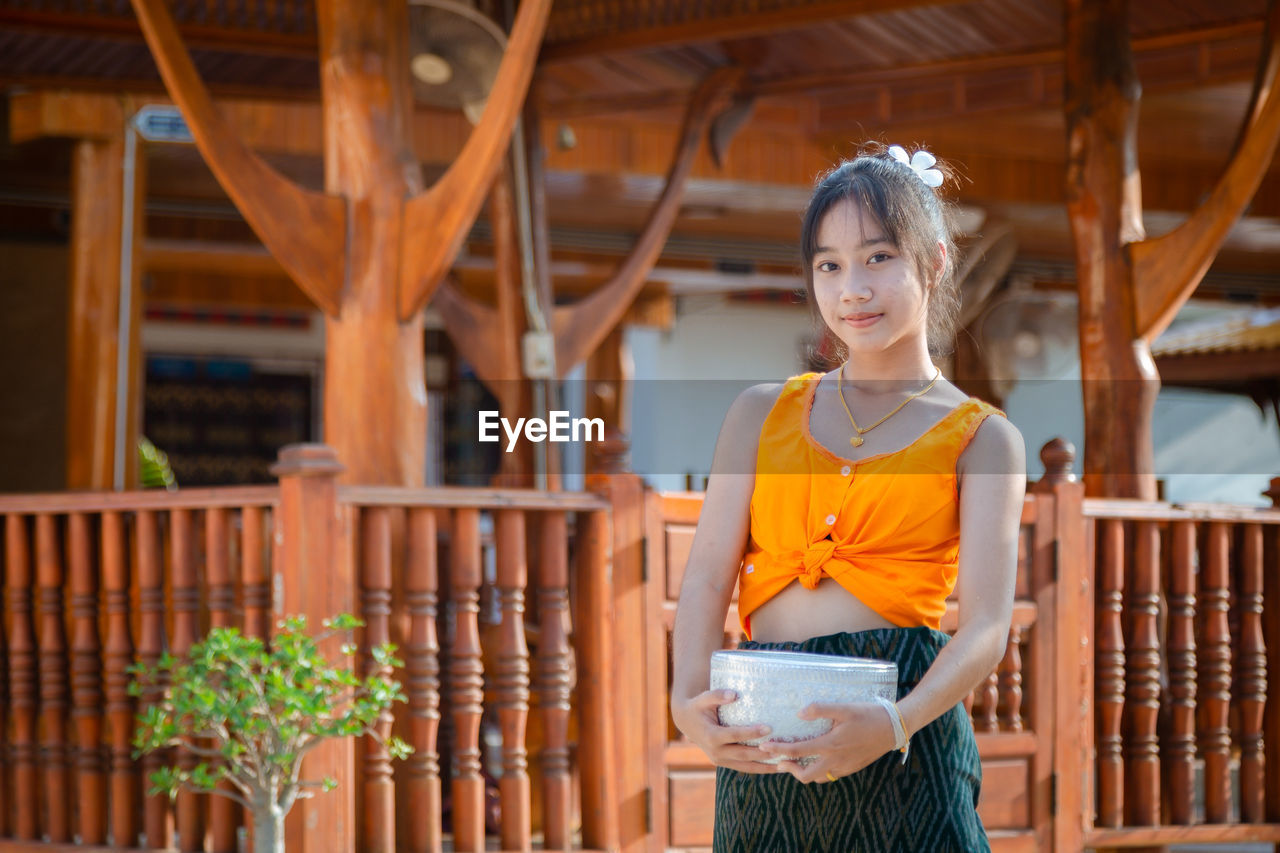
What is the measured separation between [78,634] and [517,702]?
113 cm

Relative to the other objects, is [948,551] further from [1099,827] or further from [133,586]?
[133,586]

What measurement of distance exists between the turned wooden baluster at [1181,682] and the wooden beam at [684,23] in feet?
6.20

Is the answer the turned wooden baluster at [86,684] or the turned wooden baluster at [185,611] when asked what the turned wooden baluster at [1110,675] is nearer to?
the turned wooden baluster at [185,611]

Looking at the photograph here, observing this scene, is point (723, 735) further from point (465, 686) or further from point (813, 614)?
point (465, 686)

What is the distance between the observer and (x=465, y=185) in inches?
136

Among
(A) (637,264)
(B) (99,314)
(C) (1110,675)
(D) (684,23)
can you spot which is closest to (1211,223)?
(C) (1110,675)

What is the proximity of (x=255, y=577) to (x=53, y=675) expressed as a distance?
0.73m

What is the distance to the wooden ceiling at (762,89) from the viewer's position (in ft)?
16.3

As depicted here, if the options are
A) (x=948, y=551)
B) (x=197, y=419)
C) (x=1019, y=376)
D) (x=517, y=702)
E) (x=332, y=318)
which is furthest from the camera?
(x=197, y=419)

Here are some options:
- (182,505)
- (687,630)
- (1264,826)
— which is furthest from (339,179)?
(1264,826)

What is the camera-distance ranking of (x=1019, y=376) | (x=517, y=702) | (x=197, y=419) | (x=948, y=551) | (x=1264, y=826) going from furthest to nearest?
(x=197, y=419) → (x=1019, y=376) → (x=1264, y=826) → (x=517, y=702) → (x=948, y=551)

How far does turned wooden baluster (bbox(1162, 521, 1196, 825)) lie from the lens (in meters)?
3.87

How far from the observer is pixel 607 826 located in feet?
11.0

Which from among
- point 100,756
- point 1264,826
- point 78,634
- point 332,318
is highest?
point 332,318
